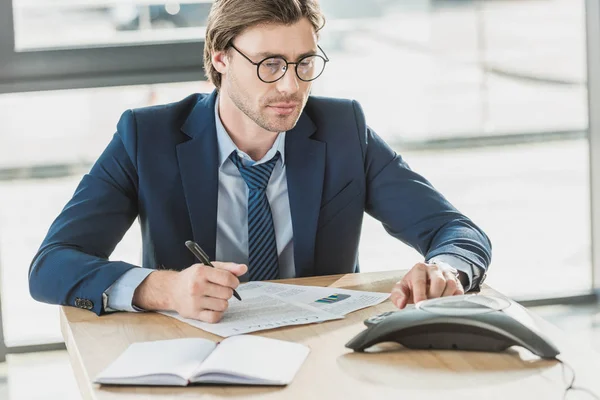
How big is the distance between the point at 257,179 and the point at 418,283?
2.09 feet

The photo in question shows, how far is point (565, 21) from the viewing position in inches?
157

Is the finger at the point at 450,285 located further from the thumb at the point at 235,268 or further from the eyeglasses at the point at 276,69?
the eyeglasses at the point at 276,69

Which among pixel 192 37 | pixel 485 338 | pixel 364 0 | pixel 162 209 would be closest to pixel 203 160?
pixel 162 209

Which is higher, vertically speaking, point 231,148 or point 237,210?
point 231,148

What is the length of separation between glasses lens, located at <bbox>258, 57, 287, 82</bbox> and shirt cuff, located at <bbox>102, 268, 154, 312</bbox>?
57 cm

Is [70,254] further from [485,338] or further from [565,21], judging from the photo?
[565,21]

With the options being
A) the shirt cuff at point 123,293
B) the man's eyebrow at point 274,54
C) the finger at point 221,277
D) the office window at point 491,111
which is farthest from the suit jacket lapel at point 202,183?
the office window at point 491,111

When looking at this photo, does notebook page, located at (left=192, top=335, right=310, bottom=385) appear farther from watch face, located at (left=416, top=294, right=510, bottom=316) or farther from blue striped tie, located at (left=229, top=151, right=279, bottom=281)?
blue striped tie, located at (left=229, top=151, right=279, bottom=281)

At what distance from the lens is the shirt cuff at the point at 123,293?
A: 1.89m

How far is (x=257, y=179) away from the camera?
7.63ft

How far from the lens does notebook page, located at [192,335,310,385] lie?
4.78ft

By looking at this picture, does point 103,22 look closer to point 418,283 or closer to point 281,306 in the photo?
point 281,306

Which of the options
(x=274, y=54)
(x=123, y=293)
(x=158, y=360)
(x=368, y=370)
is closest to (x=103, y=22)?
(x=274, y=54)

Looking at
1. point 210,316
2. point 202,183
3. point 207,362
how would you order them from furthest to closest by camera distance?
point 202,183 → point 210,316 → point 207,362
